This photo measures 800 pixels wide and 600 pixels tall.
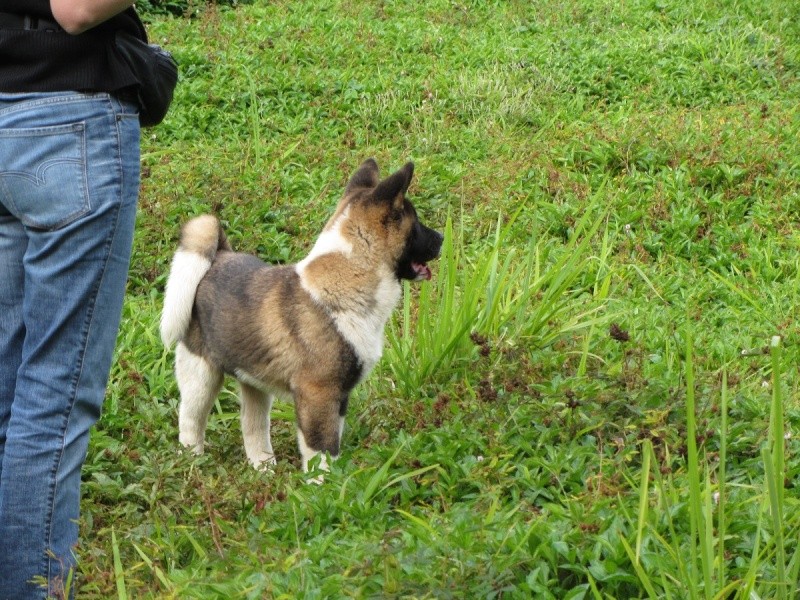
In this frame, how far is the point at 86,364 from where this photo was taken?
10.2 ft

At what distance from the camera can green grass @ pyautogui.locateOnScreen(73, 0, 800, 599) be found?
2.85 metres

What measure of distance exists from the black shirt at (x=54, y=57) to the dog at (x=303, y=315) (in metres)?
1.49

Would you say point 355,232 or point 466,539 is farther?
point 355,232

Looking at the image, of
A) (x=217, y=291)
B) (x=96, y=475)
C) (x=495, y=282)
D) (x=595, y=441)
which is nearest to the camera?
(x=595, y=441)

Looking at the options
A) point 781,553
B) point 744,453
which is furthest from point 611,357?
point 781,553

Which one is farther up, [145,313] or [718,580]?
[718,580]

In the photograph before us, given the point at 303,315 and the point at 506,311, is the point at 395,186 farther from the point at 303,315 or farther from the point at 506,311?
the point at 506,311

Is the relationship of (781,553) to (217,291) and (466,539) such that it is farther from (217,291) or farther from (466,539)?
(217,291)

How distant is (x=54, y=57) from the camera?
113 inches

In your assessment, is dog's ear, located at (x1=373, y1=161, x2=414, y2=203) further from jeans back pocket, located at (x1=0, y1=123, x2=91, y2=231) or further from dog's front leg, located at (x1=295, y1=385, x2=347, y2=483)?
jeans back pocket, located at (x1=0, y1=123, x2=91, y2=231)

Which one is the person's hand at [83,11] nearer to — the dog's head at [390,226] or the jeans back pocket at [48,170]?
the jeans back pocket at [48,170]

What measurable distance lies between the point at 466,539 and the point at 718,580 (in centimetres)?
67

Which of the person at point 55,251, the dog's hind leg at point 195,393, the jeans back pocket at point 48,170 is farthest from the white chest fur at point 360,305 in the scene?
the jeans back pocket at point 48,170

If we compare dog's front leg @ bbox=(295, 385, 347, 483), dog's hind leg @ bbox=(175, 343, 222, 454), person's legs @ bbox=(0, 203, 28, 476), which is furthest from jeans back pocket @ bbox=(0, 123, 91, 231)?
dog's hind leg @ bbox=(175, 343, 222, 454)
